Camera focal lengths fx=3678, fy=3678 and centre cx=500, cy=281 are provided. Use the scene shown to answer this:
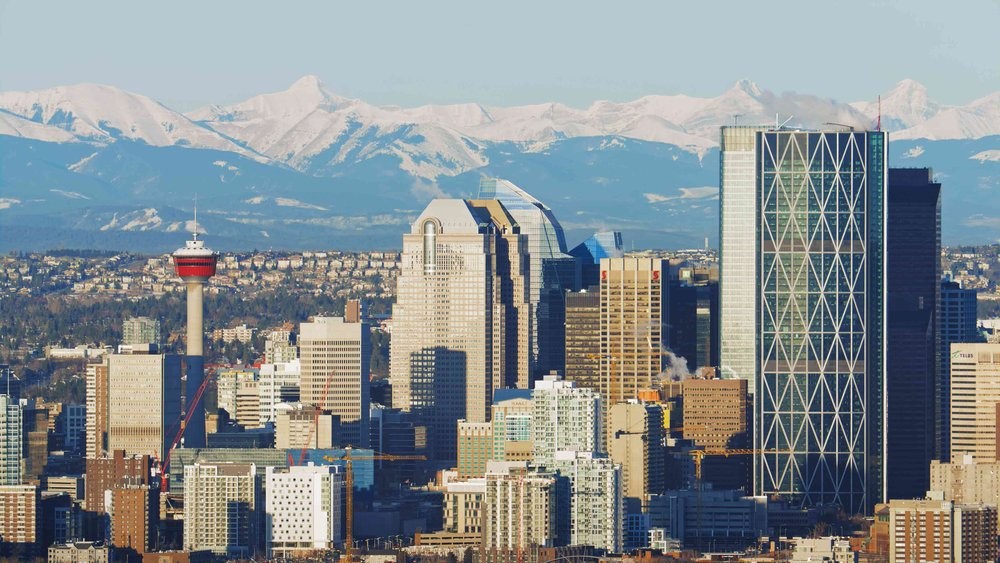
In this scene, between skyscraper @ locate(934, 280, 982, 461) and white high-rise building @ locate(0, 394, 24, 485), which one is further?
skyscraper @ locate(934, 280, 982, 461)

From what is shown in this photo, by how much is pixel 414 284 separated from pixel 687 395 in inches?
657

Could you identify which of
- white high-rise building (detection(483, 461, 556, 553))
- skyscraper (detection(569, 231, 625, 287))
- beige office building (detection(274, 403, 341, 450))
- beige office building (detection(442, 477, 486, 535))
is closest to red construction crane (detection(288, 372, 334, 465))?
beige office building (detection(274, 403, 341, 450))

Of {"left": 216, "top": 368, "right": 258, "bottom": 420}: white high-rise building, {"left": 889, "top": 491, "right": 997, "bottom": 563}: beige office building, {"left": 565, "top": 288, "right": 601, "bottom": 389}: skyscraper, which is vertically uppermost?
{"left": 565, "top": 288, "right": 601, "bottom": 389}: skyscraper

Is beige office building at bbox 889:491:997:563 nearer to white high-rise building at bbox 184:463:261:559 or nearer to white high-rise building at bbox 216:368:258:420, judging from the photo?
white high-rise building at bbox 184:463:261:559

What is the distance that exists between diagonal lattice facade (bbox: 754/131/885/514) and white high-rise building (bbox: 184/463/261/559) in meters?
17.0

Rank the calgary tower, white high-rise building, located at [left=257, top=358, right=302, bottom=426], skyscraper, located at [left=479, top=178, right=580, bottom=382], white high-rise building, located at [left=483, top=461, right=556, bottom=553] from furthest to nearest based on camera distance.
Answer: skyscraper, located at [left=479, top=178, right=580, bottom=382], white high-rise building, located at [left=257, top=358, right=302, bottom=426], the calgary tower, white high-rise building, located at [left=483, top=461, right=556, bottom=553]

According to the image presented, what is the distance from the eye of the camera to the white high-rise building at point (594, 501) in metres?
81.7

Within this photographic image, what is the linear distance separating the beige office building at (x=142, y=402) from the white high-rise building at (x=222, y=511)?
1417 cm

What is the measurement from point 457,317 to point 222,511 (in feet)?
97.9

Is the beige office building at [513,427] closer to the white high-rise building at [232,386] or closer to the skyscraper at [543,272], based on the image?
the skyscraper at [543,272]

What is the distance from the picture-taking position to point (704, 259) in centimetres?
14175

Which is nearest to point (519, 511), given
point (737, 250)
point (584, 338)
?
point (737, 250)

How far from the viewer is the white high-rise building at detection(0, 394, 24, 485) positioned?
97881 mm

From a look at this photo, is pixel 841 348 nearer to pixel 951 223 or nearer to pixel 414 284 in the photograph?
pixel 414 284
